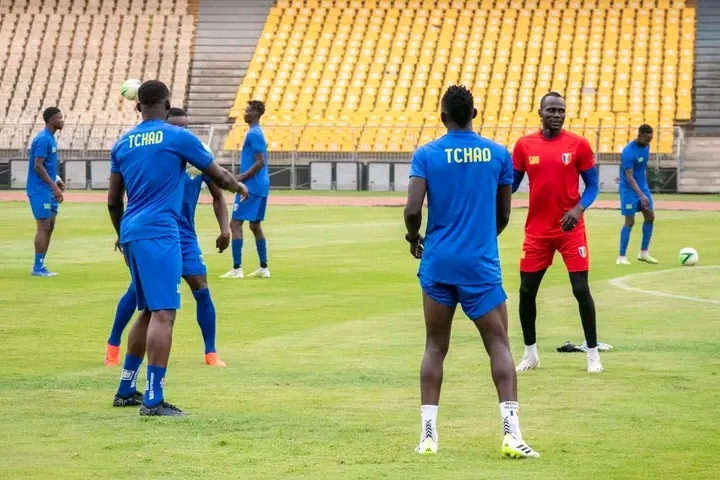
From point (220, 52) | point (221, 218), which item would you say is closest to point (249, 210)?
point (221, 218)

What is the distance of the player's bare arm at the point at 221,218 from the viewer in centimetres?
1106

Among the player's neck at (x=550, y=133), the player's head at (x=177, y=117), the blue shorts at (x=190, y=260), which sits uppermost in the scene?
the player's head at (x=177, y=117)

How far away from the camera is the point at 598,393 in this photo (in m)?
10.1

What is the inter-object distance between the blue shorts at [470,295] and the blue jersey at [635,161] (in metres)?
13.0

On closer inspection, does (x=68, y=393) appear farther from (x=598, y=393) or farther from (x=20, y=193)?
(x=20, y=193)

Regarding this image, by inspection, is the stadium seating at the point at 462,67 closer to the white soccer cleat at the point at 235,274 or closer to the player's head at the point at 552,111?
the white soccer cleat at the point at 235,274

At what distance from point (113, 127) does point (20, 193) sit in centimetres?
632

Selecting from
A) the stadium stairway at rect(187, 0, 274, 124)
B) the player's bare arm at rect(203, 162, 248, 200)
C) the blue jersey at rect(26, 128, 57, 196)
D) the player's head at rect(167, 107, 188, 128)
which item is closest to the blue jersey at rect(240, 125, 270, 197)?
the blue jersey at rect(26, 128, 57, 196)

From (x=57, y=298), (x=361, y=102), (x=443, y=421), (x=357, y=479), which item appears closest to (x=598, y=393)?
(x=443, y=421)

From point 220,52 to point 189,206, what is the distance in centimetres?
4228

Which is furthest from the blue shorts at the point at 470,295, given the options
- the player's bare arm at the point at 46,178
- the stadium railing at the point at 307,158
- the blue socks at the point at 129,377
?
the stadium railing at the point at 307,158

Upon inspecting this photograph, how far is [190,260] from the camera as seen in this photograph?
11180 mm

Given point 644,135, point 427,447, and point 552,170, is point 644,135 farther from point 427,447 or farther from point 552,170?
point 427,447

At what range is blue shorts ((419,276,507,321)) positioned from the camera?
787 centimetres
